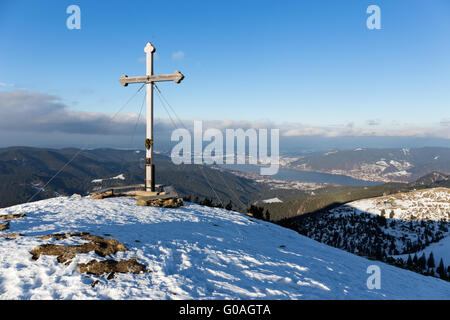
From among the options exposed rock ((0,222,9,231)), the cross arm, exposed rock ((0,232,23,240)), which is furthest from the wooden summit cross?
exposed rock ((0,232,23,240))

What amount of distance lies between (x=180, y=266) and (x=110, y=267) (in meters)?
2.00

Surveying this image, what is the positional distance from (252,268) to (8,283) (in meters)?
6.64

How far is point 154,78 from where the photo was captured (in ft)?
56.4

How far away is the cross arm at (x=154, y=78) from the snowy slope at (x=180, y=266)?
9.11m

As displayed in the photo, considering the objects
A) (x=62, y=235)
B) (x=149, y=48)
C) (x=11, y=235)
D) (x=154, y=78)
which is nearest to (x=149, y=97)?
(x=154, y=78)

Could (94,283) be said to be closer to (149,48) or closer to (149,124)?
(149,124)

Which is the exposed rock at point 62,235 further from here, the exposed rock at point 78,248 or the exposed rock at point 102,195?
the exposed rock at point 102,195

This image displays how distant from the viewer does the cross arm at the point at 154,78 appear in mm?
16438

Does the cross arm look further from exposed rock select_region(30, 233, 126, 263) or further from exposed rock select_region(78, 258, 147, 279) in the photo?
exposed rock select_region(78, 258, 147, 279)

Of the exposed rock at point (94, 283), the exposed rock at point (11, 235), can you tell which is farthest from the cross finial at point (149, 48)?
the exposed rock at point (94, 283)
